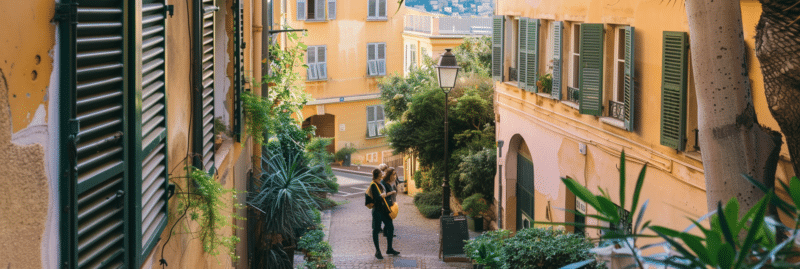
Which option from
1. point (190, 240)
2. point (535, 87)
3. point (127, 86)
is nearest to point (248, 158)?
point (535, 87)

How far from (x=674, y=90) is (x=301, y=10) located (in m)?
25.6

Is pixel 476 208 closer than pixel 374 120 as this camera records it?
Yes

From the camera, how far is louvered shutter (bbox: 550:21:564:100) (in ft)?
42.5

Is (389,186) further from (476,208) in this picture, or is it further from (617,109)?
(476,208)

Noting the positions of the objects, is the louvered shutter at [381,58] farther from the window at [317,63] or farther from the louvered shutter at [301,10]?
the louvered shutter at [301,10]

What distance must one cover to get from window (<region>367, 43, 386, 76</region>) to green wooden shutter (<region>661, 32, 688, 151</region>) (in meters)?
26.5

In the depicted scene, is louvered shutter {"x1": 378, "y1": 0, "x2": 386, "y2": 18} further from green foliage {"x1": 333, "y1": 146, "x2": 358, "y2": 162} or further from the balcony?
green foliage {"x1": 333, "y1": 146, "x2": 358, "y2": 162}

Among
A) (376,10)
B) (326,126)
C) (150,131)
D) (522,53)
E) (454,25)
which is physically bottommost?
(326,126)

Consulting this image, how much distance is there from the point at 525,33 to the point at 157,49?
11.2 metres

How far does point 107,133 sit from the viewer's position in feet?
10.2

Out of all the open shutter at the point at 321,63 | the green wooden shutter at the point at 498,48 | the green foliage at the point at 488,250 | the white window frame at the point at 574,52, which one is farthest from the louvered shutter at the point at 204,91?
the open shutter at the point at 321,63

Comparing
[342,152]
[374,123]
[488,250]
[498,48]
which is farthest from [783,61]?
[374,123]

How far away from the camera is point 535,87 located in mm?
14250

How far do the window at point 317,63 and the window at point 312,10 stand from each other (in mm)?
1223
